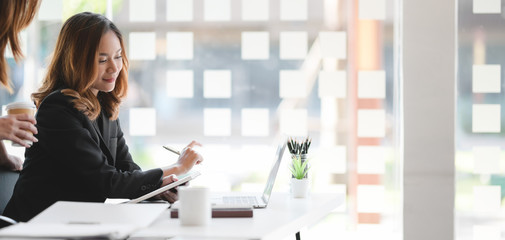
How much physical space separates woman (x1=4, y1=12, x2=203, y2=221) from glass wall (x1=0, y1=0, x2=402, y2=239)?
1.36 meters

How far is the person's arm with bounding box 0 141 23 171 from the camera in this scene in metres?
2.53

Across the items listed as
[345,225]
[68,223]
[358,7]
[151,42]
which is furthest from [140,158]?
[68,223]

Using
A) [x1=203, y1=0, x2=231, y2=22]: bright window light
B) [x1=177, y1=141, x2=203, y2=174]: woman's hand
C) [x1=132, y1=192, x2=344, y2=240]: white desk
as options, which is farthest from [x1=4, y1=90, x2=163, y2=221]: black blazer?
[x1=203, y1=0, x2=231, y2=22]: bright window light

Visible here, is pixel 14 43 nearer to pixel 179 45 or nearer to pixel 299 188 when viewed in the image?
pixel 299 188

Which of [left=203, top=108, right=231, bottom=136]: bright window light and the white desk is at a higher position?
[left=203, top=108, right=231, bottom=136]: bright window light

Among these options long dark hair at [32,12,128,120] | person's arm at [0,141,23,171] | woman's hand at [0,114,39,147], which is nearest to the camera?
woman's hand at [0,114,39,147]

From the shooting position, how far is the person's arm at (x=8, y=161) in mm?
2529

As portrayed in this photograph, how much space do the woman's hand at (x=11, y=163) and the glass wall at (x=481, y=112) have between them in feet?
8.22

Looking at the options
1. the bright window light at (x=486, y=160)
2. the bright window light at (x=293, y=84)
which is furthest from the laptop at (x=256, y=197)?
the bright window light at (x=486, y=160)

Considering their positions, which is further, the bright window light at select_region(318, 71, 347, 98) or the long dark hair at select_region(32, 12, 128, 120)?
the bright window light at select_region(318, 71, 347, 98)

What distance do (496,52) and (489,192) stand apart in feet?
2.70

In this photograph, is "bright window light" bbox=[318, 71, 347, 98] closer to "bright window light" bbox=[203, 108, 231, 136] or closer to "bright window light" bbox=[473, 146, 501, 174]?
"bright window light" bbox=[203, 108, 231, 136]

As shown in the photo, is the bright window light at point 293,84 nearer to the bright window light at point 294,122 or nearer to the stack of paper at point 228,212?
the bright window light at point 294,122

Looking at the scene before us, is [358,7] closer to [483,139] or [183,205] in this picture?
[483,139]
